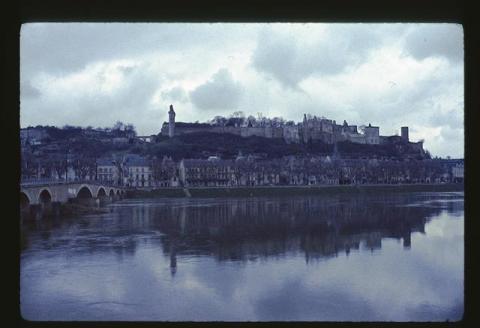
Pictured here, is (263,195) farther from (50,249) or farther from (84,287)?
(84,287)

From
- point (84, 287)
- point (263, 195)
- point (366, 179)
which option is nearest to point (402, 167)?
point (366, 179)

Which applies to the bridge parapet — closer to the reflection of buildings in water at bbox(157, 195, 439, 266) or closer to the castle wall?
the reflection of buildings in water at bbox(157, 195, 439, 266)

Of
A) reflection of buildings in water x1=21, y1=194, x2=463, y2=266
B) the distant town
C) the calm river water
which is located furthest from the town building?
the calm river water

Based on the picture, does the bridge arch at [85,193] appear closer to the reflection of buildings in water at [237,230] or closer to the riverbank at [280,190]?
the reflection of buildings in water at [237,230]

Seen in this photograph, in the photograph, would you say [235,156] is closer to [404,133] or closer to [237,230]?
[404,133]

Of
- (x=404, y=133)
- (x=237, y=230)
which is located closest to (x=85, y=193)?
(x=237, y=230)

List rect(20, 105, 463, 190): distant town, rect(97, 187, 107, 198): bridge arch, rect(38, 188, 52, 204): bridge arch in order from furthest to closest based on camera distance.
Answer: rect(20, 105, 463, 190): distant town
rect(97, 187, 107, 198): bridge arch
rect(38, 188, 52, 204): bridge arch
